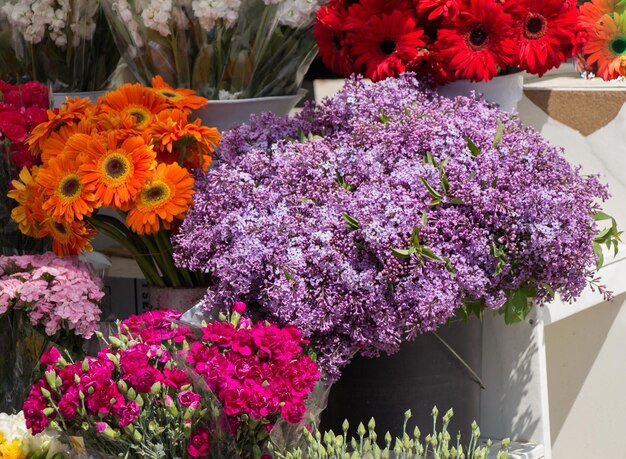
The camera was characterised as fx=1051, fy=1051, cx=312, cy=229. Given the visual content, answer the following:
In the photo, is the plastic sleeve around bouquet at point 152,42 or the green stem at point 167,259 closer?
the green stem at point 167,259

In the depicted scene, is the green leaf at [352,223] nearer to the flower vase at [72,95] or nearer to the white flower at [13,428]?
the white flower at [13,428]

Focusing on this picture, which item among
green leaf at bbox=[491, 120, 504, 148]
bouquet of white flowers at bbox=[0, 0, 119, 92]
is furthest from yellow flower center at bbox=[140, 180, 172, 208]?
bouquet of white flowers at bbox=[0, 0, 119, 92]

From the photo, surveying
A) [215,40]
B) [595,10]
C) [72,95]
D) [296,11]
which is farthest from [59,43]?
[595,10]

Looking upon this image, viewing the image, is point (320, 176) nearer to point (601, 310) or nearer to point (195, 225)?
point (195, 225)

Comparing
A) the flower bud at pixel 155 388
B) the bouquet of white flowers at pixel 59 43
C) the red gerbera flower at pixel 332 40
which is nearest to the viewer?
the flower bud at pixel 155 388

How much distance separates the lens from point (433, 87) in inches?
83.1

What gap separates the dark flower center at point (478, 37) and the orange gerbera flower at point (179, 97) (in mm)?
545

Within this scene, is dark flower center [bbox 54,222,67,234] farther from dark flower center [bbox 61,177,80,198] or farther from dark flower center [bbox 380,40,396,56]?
dark flower center [bbox 380,40,396,56]

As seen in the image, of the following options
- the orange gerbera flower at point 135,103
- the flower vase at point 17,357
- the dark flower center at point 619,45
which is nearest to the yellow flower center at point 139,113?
the orange gerbera flower at point 135,103

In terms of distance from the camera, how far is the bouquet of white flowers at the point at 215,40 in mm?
2188

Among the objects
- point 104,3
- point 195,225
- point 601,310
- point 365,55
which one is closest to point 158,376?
point 195,225

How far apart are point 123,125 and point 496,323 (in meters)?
0.89

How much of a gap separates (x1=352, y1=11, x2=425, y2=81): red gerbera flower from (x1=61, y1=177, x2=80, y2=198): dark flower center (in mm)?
604

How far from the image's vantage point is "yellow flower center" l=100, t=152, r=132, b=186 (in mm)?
1879
